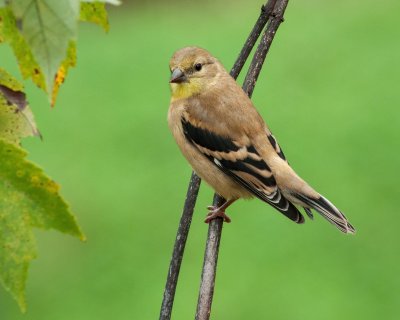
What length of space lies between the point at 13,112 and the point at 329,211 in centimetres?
185

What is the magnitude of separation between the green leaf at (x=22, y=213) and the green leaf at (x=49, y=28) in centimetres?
21

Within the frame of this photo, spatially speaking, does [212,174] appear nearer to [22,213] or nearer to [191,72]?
[191,72]

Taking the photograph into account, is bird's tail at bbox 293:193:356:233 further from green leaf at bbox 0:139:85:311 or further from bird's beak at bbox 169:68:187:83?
green leaf at bbox 0:139:85:311

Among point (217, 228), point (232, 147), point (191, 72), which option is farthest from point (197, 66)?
point (217, 228)

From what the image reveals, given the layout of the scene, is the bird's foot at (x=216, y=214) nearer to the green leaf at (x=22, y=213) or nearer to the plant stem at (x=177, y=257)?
the plant stem at (x=177, y=257)

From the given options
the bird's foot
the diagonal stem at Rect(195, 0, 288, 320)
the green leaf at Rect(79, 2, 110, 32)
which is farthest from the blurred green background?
the green leaf at Rect(79, 2, 110, 32)

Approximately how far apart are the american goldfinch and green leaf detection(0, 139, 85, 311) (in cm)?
184

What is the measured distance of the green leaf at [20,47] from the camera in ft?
5.09

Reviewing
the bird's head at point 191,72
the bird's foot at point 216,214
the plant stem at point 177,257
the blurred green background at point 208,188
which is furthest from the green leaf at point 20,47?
the blurred green background at point 208,188

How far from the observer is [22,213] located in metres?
1.44

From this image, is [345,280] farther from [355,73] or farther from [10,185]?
[10,185]

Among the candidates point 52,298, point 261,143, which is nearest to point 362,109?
point 52,298

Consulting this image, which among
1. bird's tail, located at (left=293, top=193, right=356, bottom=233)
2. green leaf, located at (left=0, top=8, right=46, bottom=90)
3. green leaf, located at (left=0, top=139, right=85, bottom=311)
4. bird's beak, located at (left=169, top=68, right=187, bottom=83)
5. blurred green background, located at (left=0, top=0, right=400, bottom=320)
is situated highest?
blurred green background, located at (left=0, top=0, right=400, bottom=320)

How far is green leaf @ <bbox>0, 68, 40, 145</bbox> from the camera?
155cm
